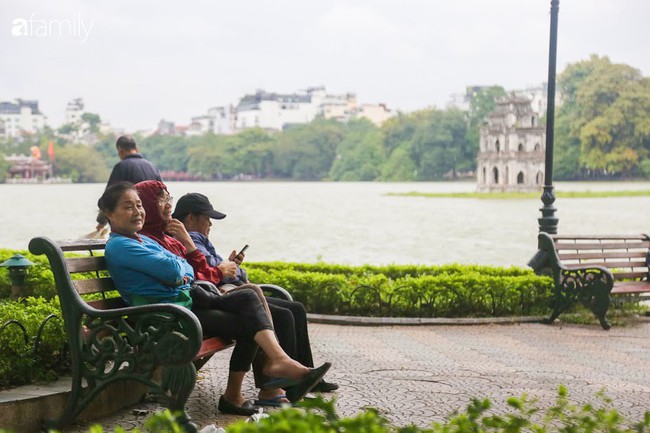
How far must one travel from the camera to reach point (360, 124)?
123 m

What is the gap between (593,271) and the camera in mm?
9133

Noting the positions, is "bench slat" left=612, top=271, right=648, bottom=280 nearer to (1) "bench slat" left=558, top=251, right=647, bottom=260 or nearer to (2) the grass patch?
(1) "bench slat" left=558, top=251, right=647, bottom=260

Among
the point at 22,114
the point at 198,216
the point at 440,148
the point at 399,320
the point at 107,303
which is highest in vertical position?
the point at 22,114

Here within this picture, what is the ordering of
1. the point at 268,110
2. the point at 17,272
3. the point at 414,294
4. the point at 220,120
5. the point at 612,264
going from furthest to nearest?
1. the point at 220,120
2. the point at 268,110
3. the point at 612,264
4. the point at 414,294
5. the point at 17,272

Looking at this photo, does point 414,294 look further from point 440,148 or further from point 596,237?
point 440,148

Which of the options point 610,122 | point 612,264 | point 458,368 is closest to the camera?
point 458,368

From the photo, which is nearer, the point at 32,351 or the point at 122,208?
the point at 122,208

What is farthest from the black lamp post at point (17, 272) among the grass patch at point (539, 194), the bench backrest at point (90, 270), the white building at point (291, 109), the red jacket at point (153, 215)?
the white building at point (291, 109)

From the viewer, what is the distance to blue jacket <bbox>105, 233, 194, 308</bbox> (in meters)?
4.39

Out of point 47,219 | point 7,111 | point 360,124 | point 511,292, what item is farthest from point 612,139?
point 7,111

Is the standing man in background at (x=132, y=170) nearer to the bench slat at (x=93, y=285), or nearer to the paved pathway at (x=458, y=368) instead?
the paved pathway at (x=458, y=368)

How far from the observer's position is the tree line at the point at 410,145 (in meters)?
73.6

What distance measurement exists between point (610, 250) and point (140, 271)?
21.3 feet

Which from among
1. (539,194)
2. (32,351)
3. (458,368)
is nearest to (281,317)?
(32,351)
